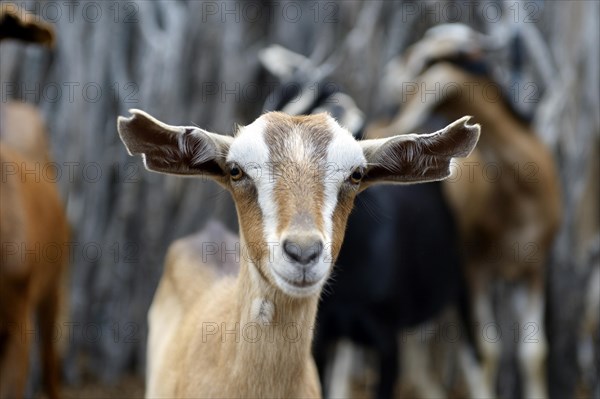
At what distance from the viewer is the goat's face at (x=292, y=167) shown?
3.94m

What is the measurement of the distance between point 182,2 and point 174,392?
496 cm

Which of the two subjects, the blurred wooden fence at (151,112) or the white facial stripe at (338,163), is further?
the blurred wooden fence at (151,112)

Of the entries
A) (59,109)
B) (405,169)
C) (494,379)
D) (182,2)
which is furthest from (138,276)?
(405,169)

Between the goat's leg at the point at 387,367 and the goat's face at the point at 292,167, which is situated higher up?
the goat's face at the point at 292,167

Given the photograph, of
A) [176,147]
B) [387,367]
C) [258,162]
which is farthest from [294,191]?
[387,367]

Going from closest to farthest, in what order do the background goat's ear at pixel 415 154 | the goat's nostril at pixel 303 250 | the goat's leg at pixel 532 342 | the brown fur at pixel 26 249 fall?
1. the goat's nostril at pixel 303 250
2. the background goat's ear at pixel 415 154
3. the brown fur at pixel 26 249
4. the goat's leg at pixel 532 342

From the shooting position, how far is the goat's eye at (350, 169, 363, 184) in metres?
4.21

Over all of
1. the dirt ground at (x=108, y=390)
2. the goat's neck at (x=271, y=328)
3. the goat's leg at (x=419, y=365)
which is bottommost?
the dirt ground at (x=108, y=390)

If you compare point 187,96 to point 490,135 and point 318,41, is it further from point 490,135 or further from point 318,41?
point 490,135

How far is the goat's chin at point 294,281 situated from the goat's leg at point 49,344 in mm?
3866

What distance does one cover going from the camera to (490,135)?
8.67 meters

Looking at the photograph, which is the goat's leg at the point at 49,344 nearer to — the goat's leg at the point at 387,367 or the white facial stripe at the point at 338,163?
the goat's leg at the point at 387,367

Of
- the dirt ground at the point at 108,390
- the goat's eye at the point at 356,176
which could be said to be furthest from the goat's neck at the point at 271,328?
the dirt ground at the point at 108,390

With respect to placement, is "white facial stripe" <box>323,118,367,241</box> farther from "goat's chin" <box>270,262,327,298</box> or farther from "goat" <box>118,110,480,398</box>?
"goat's chin" <box>270,262,327,298</box>
